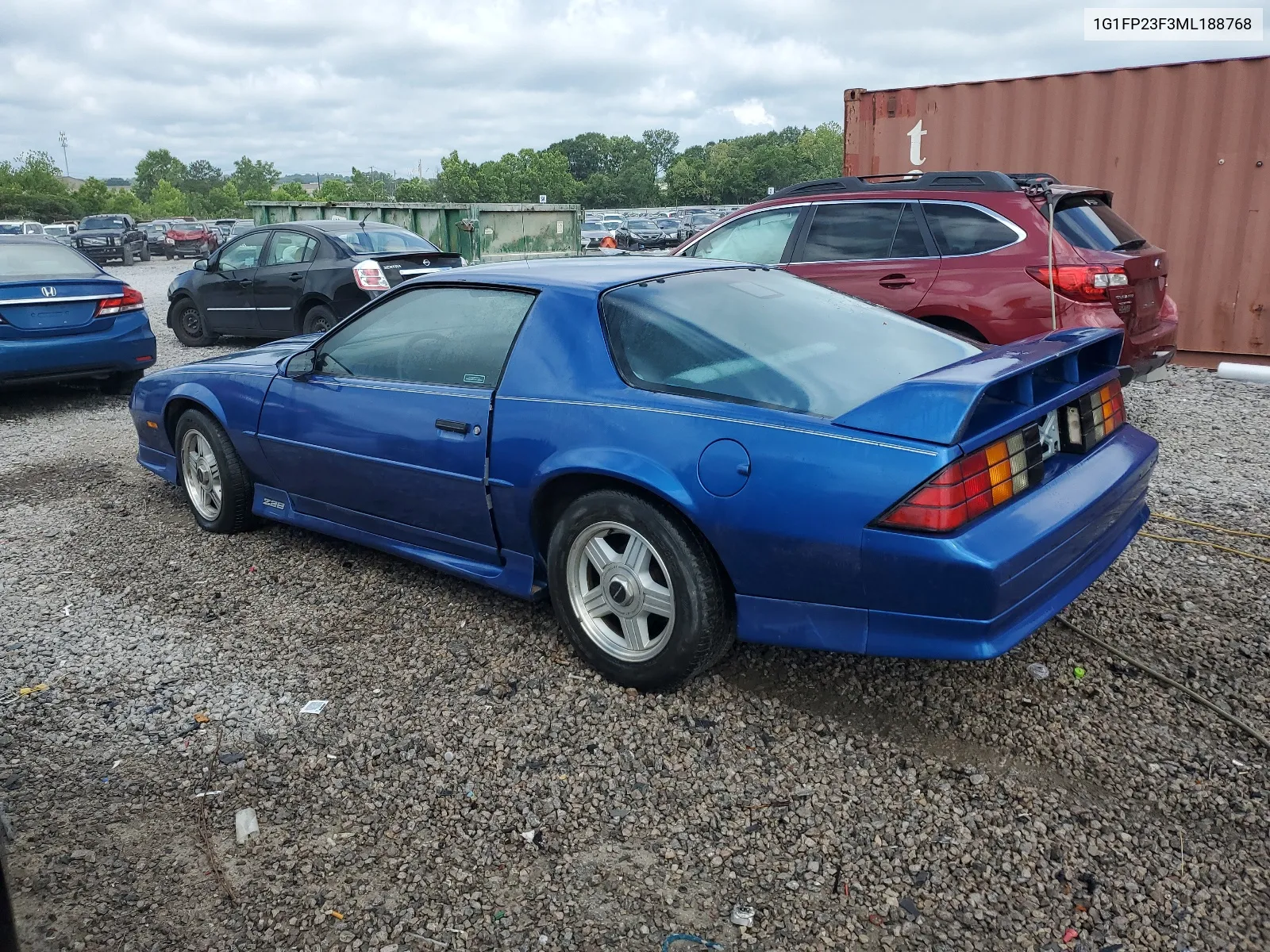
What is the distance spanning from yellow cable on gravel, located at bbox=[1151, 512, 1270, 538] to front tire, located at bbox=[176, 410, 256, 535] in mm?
4428

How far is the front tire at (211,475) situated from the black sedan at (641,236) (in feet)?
66.8

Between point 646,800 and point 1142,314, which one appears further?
A: point 1142,314

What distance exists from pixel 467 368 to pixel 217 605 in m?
1.56

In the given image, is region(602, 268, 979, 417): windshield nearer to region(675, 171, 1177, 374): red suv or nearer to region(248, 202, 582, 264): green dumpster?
region(675, 171, 1177, 374): red suv

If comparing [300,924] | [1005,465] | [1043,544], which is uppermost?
[1005,465]

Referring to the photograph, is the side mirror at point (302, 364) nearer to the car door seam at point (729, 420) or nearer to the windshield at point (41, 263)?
the car door seam at point (729, 420)

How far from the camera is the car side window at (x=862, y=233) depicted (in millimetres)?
6625

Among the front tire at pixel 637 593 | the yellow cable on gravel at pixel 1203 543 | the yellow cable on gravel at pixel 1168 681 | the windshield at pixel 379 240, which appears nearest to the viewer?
the yellow cable on gravel at pixel 1168 681

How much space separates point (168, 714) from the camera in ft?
10.9

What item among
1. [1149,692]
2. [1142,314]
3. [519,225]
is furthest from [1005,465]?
[519,225]

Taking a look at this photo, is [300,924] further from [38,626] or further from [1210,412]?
[1210,412]

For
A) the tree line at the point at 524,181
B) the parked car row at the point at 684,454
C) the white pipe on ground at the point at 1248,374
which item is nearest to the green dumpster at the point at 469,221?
the parked car row at the point at 684,454

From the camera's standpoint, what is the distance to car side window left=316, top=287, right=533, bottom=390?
3719mm

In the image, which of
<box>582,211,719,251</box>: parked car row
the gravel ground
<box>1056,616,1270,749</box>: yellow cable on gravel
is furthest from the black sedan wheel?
<box>582,211,719,251</box>: parked car row
